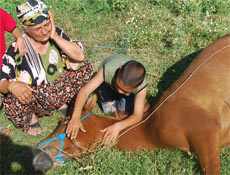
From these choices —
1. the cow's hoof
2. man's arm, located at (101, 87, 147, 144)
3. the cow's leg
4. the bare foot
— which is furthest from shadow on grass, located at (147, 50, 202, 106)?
the cow's hoof

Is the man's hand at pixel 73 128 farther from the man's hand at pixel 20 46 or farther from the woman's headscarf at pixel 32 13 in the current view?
the woman's headscarf at pixel 32 13

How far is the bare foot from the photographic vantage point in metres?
3.98

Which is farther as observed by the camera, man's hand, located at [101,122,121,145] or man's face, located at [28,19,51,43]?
man's face, located at [28,19,51,43]

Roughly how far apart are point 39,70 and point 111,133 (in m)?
1.27

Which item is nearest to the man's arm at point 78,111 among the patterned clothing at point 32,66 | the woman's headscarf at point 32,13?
the patterned clothing at point 32,66

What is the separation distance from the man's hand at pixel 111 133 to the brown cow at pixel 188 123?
Result: 2.7 inches

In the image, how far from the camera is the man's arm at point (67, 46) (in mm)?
3387

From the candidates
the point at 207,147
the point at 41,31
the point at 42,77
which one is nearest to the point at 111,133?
the point at 207,147

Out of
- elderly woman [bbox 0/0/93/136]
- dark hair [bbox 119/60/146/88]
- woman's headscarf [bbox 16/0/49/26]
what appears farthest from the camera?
elderly woman [bbox 0/0/93/136]

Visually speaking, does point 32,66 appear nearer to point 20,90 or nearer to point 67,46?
point 20,90

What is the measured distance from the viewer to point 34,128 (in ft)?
13.1

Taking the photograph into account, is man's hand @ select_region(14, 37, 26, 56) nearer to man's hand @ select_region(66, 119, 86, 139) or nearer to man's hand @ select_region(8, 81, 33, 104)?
man's hand @ select_region(8, 81, 33, 104)

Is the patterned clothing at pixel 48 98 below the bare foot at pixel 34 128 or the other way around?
the other way around

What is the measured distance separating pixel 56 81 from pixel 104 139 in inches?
44.2
